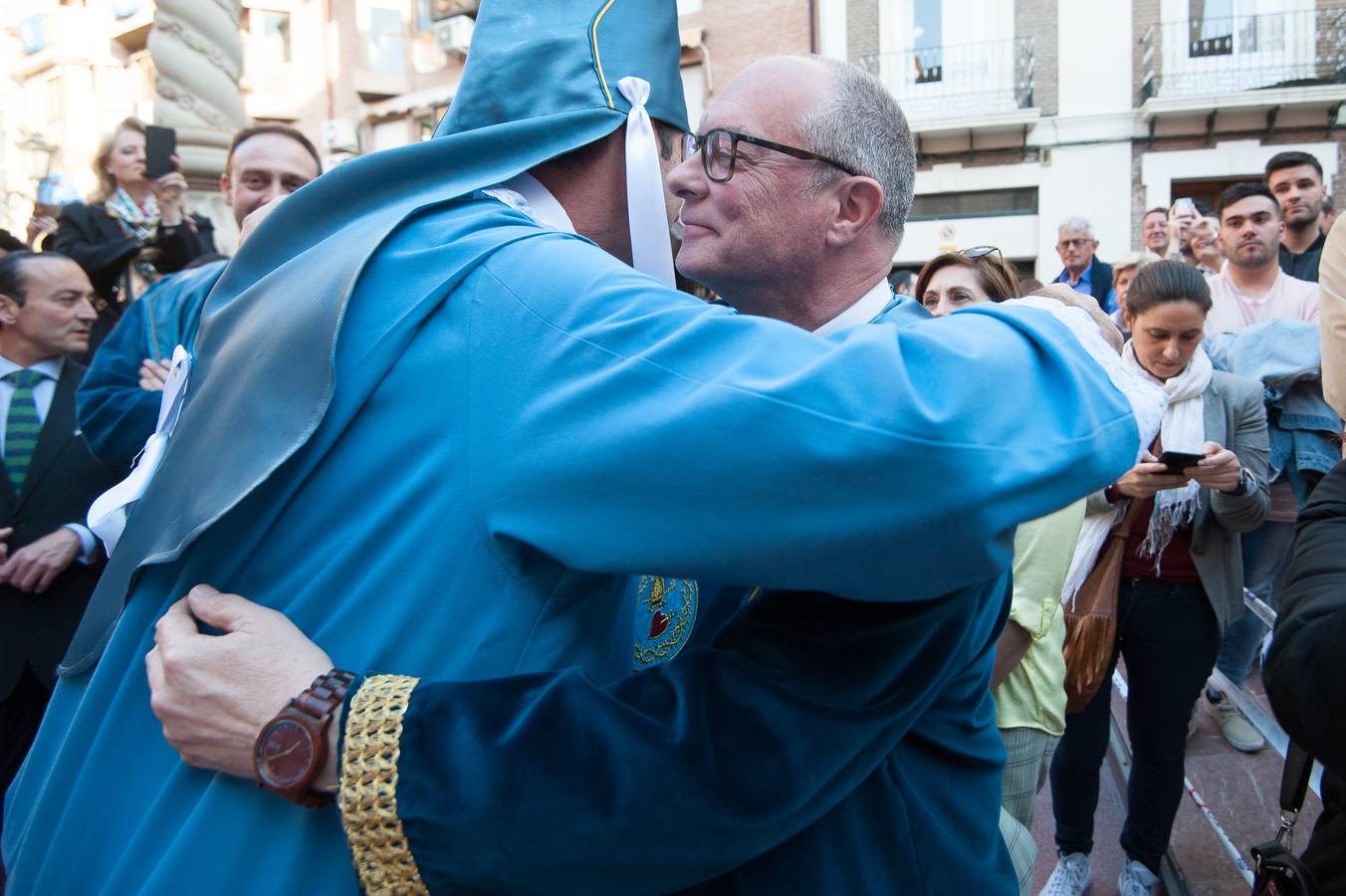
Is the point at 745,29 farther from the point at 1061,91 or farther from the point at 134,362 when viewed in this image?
the point at 134,362

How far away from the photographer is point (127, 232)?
15.8ft

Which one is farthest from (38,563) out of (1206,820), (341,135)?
(341,135)

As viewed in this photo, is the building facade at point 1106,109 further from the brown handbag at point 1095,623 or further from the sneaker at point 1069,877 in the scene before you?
the sneaker at point 1069,877

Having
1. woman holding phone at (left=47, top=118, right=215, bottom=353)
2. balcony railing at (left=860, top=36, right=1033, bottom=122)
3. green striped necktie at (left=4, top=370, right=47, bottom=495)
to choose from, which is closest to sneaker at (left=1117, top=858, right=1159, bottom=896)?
green striped necktie at (left=4, top=370, right=47, bottom=495)

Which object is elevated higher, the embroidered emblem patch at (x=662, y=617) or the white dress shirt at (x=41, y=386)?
the white dress shirt at (x=41, y=386)

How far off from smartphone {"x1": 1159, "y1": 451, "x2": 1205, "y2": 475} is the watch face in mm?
2877

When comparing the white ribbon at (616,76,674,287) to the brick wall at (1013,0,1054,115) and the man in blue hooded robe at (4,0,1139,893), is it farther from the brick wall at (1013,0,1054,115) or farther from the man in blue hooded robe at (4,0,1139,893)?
the brick wall at (1013,0,1054,115)

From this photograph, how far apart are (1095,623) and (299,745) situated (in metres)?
2.92

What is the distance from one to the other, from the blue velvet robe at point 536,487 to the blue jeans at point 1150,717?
2.44m

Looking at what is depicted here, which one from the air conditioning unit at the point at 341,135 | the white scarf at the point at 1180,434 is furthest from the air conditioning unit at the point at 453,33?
the white scarf at the point at 1180,434

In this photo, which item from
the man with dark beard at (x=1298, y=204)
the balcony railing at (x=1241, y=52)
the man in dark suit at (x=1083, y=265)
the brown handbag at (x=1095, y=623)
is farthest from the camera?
the balcony railing at (x=1241, y=52)

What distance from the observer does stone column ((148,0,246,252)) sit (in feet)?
17.0

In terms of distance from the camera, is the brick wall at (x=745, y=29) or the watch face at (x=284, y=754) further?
the brick wall at (x=745, y=29)

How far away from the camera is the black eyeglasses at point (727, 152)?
1595 mm
